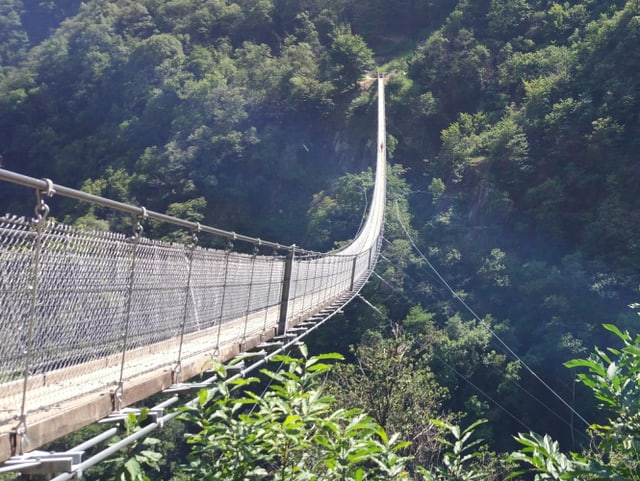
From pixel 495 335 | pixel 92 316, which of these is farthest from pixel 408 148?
pixel 92 316

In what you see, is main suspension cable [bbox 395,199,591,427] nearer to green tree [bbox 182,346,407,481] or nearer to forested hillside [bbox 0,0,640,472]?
forested hillside [bbox 0,0,640,472]

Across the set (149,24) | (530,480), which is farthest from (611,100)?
(149,24)

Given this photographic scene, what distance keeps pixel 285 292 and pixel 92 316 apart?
3.26m

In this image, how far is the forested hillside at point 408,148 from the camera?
19.4 metres

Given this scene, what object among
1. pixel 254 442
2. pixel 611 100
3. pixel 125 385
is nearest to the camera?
pixel 254 442

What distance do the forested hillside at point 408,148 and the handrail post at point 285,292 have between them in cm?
585

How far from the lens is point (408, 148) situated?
31.2 m

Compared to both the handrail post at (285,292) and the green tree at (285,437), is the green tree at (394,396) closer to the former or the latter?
the handrail post at (285,292)

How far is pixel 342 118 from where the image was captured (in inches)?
1298

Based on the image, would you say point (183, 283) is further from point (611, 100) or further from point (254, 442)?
point (611, 100)

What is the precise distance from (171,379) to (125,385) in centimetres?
46

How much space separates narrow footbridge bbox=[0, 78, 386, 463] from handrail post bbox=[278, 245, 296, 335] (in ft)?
4.12

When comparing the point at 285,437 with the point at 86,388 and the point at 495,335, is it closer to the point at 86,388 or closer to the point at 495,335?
the point at 86,388

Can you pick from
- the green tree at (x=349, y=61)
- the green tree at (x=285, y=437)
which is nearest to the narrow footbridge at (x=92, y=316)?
the green tree at (x=285, y=437)
